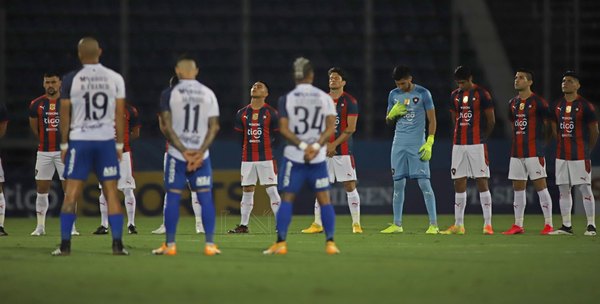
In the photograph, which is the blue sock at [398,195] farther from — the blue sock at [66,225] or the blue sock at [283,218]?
the blue sock at [66,225]

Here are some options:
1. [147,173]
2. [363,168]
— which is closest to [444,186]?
[363,168]

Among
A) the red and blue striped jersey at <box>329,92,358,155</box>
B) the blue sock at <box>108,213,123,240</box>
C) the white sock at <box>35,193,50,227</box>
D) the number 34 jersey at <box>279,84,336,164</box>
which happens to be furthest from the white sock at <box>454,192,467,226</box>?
the white sock at <box>35,193,50,227</box>

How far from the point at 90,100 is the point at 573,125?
6913mm

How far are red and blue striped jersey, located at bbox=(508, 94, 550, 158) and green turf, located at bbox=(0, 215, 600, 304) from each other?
4.10 ft

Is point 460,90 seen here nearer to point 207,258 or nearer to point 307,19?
point 207,258

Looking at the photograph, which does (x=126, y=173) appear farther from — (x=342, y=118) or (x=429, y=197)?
(x=429, y=197)

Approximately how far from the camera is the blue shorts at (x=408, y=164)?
14.3 m

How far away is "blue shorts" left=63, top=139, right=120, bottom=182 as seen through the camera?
1041 centimetres

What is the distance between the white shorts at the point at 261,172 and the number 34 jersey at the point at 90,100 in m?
4.63

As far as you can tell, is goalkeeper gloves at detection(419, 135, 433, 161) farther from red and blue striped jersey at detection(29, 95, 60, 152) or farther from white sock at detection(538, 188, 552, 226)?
red and blue striped jersey at detection(29, 95, 60, 152)

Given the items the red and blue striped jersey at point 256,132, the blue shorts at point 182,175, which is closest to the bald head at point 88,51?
the blue shorts at point 182,175

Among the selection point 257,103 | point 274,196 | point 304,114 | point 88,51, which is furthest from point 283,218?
point 257,103

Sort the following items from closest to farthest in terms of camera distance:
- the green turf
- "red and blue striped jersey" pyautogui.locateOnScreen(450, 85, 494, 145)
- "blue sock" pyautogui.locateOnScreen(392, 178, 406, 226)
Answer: the green turf → "red and blue striped jersey" pyautogui.locateOnScreen(450, 85, 494, 145) → "blue sock" pyautogui.locateOnScreen(392, 178, 406, 226)

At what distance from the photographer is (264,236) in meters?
13.8
